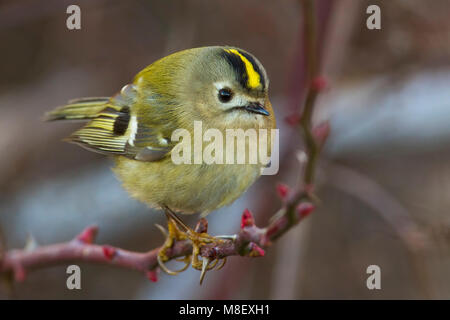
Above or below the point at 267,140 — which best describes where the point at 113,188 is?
above

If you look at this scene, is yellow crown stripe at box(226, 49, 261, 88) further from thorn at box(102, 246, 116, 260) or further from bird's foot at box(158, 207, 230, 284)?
thorn at box(102, 246, 116, 260)

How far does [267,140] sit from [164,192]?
331 mm

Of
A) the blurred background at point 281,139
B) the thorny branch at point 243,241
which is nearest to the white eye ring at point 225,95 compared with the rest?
the thorny branch at point 243,241

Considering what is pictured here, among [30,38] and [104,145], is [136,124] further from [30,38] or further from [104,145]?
[30,38]

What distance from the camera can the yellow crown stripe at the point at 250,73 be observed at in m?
1.50

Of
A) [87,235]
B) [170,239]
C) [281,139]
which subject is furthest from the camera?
[281,139]

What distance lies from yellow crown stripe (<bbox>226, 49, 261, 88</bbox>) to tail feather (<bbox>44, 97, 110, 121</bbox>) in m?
0.68

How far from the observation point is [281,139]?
289 cm

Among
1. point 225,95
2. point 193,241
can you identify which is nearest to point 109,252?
point 193,241

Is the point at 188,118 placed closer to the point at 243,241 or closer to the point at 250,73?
the point at 250,73

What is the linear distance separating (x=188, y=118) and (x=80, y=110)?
1.90 ft

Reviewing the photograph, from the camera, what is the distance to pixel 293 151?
2.92 meters

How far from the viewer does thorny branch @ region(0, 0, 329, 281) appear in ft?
3.54

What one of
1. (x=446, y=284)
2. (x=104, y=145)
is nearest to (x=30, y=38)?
(x=104, y=145)
